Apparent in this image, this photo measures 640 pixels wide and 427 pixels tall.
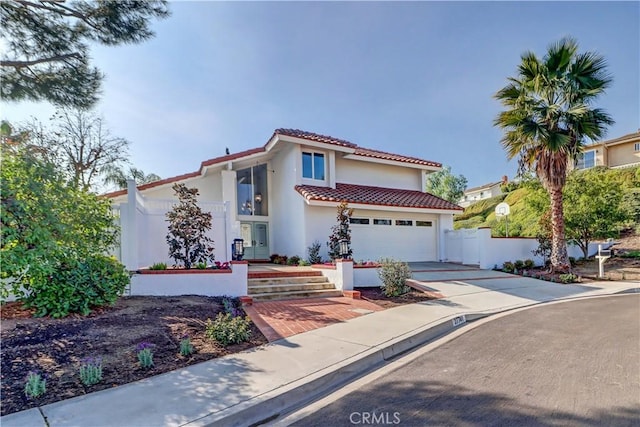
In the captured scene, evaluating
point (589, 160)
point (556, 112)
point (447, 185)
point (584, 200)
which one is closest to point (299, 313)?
point (556, 112)

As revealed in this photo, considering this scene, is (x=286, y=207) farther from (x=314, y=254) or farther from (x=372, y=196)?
(x=372, y=196)

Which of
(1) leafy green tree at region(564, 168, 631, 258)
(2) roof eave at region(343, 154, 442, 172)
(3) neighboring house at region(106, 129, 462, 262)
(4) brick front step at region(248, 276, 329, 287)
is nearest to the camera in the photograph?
(4) brick front step at region(248, 276, 329, 287)

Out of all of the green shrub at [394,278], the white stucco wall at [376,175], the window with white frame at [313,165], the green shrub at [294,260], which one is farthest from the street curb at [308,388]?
the white stucco wall at [376,175]

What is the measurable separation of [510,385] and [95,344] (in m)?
5.99

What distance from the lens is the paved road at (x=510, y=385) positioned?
3467mm

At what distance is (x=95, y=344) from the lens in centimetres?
514

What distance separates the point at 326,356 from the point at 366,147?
1769cm

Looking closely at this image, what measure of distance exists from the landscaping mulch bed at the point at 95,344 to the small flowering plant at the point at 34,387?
0.05 metres

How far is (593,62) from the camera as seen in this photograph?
14039 millimetres

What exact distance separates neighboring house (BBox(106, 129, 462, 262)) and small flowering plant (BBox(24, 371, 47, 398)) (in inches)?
418

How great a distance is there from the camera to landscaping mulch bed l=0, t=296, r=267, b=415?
13.2ft

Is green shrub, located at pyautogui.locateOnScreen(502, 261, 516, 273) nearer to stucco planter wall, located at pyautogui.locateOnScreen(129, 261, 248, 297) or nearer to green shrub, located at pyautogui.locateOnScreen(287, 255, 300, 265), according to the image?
green shrub, located at pyautogui.locateOnScreen(287, 255, 300, 265)

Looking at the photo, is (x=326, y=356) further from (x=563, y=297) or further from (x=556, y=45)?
(x=556, y=45)

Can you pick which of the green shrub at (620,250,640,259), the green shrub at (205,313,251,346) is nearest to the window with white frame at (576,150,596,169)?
the green shrub at (620,250,640,259)
